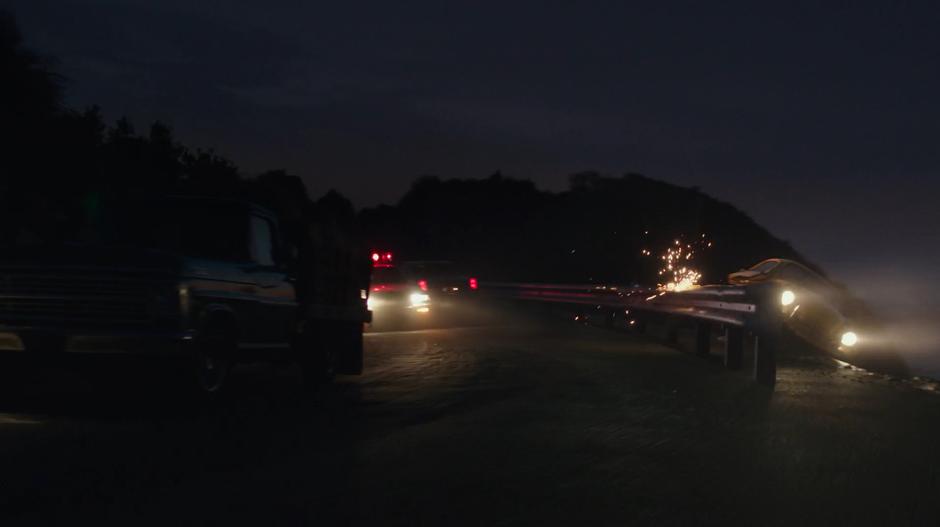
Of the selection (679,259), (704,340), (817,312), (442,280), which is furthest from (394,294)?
(679,259)

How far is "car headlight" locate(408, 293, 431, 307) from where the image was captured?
35.2 meters

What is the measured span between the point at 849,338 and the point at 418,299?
17.1m

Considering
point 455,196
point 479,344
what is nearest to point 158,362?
point 479,344

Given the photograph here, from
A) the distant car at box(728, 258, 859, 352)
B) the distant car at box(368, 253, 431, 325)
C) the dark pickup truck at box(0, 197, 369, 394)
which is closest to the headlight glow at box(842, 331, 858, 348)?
the distant car at box(728, 258, 859, 352)

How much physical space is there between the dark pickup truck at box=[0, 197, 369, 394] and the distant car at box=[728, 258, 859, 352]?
35.0 feet

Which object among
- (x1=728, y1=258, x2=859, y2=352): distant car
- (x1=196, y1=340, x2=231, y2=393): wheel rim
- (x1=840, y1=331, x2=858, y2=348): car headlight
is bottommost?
(x1=196, y1=340, x2=231, y2=393): wheel rim

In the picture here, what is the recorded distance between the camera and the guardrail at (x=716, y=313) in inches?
582

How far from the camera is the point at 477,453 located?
28.8 feet

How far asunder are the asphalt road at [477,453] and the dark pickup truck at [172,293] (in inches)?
24.2

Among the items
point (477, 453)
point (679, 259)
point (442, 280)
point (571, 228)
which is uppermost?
point (571, 228)

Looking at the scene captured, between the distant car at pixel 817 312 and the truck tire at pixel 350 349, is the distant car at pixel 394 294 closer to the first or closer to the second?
the distant car at pixel 817 312

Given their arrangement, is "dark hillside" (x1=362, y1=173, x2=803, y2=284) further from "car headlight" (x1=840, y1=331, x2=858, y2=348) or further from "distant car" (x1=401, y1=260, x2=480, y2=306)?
"car headlight" (x1=840, y1=331, x2=858, y2=348)

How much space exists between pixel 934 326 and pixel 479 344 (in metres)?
13.8

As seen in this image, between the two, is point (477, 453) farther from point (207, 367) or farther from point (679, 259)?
point (679, 259)
